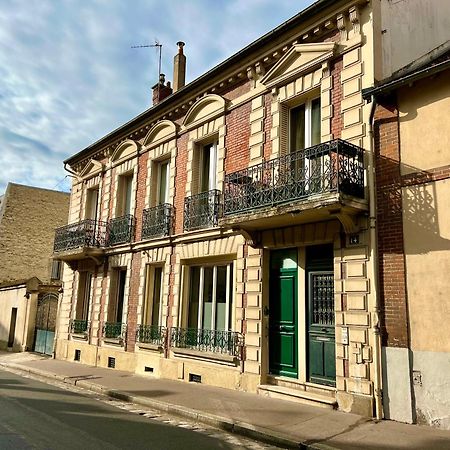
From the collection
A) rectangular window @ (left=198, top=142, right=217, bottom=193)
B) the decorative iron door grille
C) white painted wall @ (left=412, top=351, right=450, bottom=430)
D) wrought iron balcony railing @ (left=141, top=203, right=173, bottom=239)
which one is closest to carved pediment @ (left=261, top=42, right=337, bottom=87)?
rectangular window @ (left=198, top=142, right=217, bottom=193)

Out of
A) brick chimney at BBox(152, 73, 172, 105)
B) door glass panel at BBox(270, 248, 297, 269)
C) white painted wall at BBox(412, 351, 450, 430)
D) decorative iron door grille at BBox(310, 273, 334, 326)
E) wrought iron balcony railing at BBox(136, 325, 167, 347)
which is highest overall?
brick chimney at BBox(152, 73, 172, 105)

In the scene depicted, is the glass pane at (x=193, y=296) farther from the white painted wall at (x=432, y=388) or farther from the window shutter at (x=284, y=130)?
the white painted wall at (x=432, y=388)

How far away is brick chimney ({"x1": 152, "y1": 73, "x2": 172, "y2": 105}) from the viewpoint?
51.2ft

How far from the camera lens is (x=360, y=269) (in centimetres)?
766

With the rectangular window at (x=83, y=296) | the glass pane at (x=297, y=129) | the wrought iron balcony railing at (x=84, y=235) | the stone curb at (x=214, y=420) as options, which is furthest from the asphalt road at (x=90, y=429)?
the rectangular window at (x=83, y=296)

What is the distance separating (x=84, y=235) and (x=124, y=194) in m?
1.93

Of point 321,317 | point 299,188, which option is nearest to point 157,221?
point 299,188

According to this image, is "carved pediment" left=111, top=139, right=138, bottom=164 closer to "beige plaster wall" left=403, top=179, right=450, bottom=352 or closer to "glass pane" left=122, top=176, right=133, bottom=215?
"glass pane" left=122, top=176, right=133, bottom=215

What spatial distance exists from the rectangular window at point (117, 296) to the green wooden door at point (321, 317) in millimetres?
7551

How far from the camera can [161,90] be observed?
15.6 metres

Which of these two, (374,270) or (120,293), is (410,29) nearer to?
(374,270)

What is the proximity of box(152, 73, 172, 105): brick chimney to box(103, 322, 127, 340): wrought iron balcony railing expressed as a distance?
24.6 feet

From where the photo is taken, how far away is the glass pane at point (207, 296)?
10.9m

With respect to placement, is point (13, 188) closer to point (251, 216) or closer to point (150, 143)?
point (150, 143)
